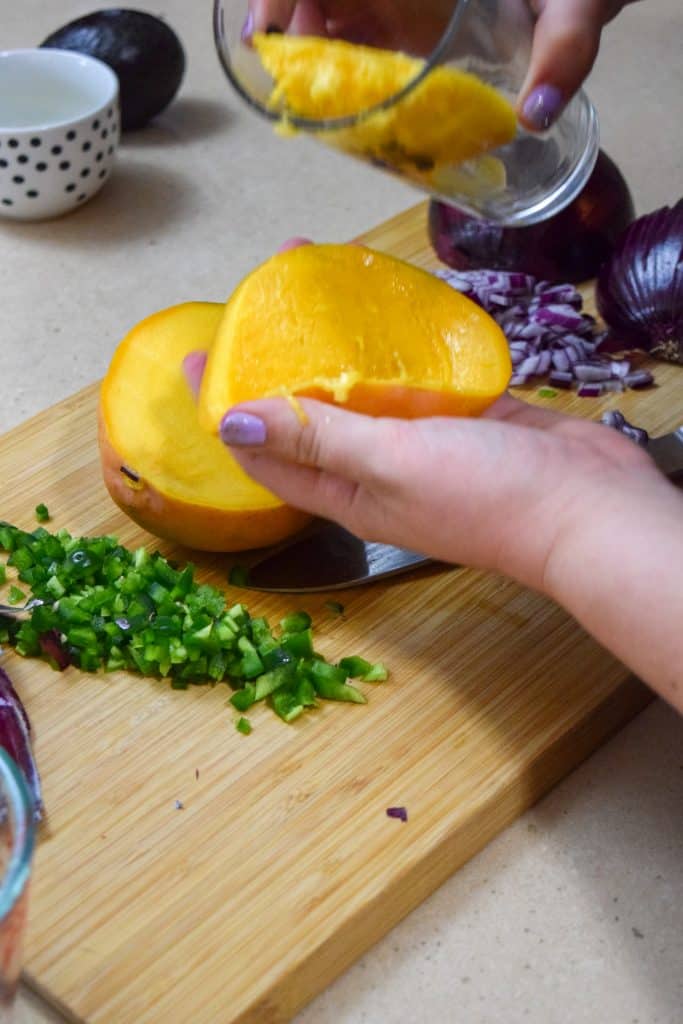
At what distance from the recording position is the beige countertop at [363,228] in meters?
1.13

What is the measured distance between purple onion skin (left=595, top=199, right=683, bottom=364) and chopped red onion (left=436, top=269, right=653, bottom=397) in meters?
0.04

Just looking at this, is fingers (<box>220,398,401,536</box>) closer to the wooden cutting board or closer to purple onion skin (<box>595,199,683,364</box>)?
the wooden cutting board

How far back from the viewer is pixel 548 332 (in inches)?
69.6

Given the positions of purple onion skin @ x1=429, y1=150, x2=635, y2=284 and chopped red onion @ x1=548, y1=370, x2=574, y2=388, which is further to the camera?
purple onion skin @ x1=429, y1=150, x2=635, y2=284

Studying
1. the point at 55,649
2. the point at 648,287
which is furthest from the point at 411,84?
the point at 648,287

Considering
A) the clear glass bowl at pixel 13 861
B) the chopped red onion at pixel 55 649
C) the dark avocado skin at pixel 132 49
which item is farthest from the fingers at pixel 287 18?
the dark avocado skin at pixel 132 49

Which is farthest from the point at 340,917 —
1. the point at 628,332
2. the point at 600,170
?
the point at 600,170

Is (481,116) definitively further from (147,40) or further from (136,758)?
(147,40)

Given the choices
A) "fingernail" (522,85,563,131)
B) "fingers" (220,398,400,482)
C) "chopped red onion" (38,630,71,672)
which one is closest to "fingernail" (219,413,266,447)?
"fingers" (220,398,400,482)

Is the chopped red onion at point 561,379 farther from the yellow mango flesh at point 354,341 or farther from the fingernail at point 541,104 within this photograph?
the fingernail at point 541,104

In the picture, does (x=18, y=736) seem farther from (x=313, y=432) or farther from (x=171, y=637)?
(x=313, y=432)

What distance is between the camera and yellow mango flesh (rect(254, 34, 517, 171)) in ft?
3.72

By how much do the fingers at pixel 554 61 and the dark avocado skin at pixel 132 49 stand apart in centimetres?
118

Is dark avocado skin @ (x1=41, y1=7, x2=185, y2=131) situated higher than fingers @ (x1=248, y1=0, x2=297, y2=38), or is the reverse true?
fingers @ (x1=248, y1=0, x2=297, y2=38)
